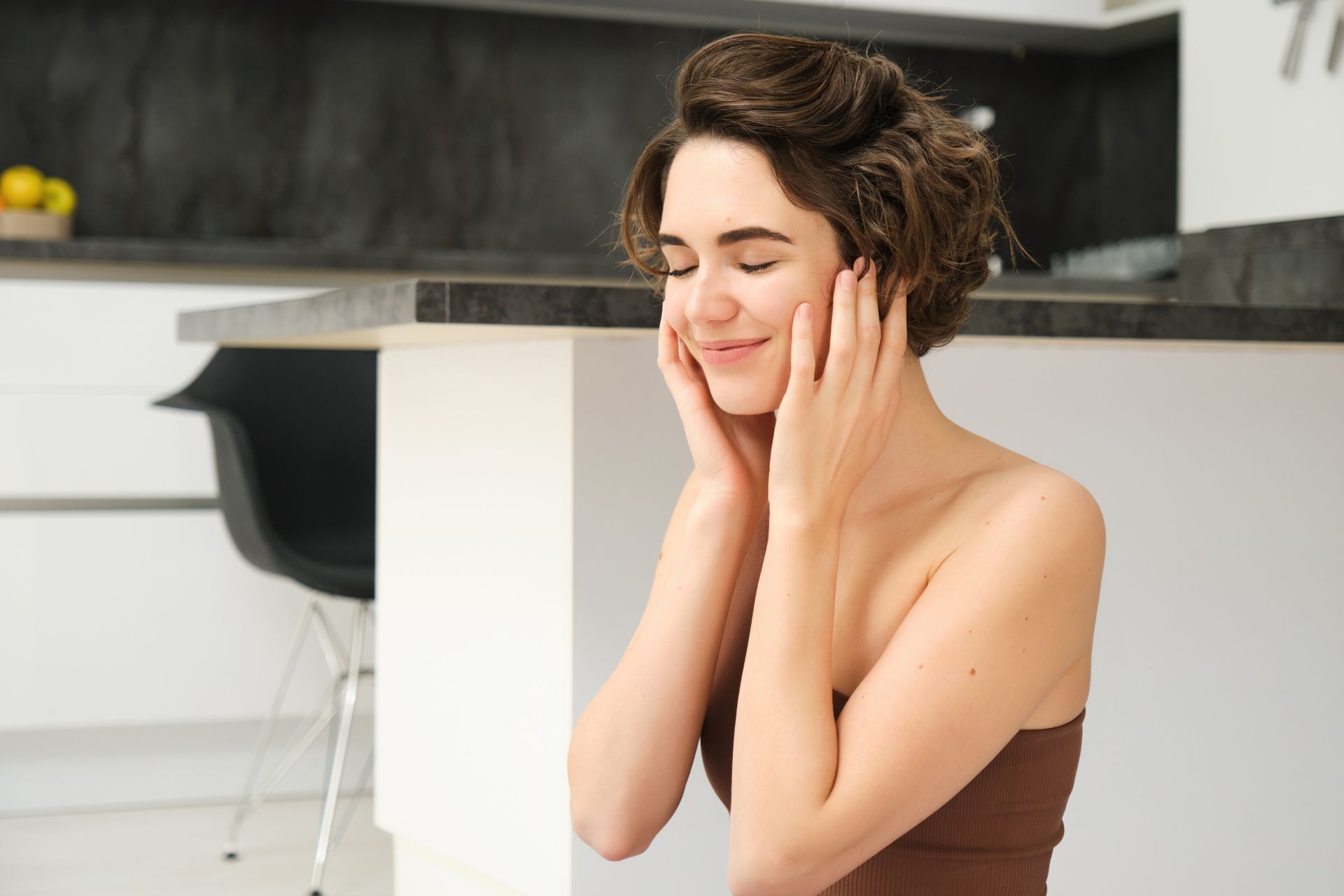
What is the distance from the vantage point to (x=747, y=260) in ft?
3.59

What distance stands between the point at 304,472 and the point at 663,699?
212 centimetres

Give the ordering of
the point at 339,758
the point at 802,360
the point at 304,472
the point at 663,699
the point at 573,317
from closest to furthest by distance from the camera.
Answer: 1. the point at 802,360
2. the point at 663,699
3. the point at 573,317
4. the point at 339,758
5. the point at 304,472

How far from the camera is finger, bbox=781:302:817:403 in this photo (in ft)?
3.46

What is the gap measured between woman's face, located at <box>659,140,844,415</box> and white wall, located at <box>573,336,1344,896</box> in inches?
23.7

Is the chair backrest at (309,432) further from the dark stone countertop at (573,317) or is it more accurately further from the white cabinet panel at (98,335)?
the dark stone countertop at (573,317)

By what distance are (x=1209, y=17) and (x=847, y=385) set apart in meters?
3.51

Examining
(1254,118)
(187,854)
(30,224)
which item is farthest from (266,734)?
(1254,118)

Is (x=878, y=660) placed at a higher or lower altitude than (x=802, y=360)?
lower

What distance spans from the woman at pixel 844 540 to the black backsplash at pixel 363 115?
124 inches

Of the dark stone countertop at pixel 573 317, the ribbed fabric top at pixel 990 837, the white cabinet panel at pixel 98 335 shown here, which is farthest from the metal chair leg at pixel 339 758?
the ribbed fabric top at pixel 990 837

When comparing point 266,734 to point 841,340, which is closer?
point 841,340

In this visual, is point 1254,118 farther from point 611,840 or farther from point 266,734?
point 611,840

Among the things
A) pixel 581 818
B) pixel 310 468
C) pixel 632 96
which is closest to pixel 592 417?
pixel 581 818

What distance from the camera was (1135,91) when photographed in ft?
15.9
